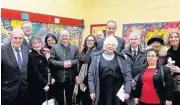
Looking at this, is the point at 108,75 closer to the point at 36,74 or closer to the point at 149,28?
the point at 36,74

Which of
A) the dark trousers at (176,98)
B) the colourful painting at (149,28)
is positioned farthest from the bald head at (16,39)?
the colourful painting at (149,28)

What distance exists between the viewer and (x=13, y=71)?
2.67 meters

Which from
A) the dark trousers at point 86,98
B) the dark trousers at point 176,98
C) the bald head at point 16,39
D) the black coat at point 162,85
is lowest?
the dark trousers at point 86,98

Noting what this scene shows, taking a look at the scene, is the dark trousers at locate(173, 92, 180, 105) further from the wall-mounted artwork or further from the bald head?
the wall-mounted artwork

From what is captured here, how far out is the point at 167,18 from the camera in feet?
17.9

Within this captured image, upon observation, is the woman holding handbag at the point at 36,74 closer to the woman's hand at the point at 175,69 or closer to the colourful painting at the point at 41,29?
the woman's hand at the point at 175,69

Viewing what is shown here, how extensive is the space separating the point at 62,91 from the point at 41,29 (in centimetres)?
246

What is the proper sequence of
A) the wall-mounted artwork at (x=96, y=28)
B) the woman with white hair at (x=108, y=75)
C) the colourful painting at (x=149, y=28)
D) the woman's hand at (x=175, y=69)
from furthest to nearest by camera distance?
1. the wall-mounted artwork at (x=96, y=28)
2. the colourful painting at (x=149, y=28)
3. the woman with white hair at (x=108, y=75)
4. the woman's hand at (x=175, y=69)

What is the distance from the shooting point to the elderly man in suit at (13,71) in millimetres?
2643

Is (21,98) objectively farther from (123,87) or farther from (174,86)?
(174,86)

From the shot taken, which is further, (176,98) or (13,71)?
(176,98)

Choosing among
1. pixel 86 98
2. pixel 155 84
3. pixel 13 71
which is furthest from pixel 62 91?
pixel 155 84

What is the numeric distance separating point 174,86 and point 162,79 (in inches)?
9.9

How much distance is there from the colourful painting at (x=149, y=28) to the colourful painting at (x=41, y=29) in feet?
4.40
